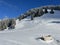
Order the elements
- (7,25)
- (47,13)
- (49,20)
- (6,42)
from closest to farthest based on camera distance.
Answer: (6,42), (49,20), (7,25), (47,13)

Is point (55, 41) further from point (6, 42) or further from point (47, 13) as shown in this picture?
point (47, 13)

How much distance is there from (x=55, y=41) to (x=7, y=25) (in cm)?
795

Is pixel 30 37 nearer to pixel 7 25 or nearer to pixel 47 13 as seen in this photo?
pixel 7 25

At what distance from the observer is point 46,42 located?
862 centimetres

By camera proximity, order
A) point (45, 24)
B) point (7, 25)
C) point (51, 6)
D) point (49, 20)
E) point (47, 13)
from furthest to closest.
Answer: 1. point (51, 6)
2. point (47, 13)
3. point (7, 25)
4. point (49, 20)
5. point (45, 24)

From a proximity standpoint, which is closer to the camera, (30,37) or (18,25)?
(30,37)

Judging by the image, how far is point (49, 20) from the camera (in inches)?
581

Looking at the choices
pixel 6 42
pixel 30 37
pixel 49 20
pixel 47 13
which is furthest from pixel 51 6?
pixel 6 42

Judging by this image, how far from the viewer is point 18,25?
1488 centimetres

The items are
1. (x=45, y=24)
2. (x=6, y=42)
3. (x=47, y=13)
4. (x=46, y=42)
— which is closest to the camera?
(x=6, y=42)

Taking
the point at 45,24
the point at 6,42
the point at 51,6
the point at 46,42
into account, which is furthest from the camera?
the point at 51,6

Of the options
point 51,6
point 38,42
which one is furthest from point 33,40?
point 51,6

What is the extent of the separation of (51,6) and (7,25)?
591cm

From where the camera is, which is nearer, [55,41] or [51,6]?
[55,41]
